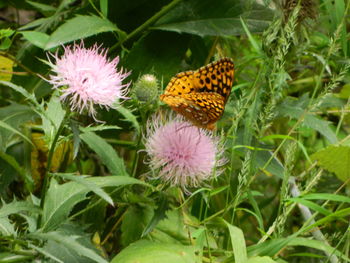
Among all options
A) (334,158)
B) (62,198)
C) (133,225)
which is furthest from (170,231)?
(334,158)

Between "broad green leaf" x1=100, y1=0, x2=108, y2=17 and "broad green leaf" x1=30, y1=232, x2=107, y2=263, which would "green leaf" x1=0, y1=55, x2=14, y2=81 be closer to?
"broad green leaf" x1=100, y1=0, x2=108, y2=17

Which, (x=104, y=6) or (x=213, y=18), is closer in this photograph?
(x=104, y=6)

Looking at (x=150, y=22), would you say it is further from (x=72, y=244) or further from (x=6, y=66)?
(x=72, y=244)

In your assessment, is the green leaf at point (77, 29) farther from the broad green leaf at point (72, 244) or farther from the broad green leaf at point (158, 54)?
the broad green leaf at point (72, 244)

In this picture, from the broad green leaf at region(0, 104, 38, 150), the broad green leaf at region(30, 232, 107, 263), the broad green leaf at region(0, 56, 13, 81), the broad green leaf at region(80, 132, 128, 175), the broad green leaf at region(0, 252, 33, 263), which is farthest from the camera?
the broad green leaf at region(0, 56, 13, 81)

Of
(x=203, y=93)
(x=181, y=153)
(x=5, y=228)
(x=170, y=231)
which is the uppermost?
(x=203, y=93)

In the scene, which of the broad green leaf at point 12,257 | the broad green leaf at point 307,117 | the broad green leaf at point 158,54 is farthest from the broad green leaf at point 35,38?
the broad green leaf at point 307,117

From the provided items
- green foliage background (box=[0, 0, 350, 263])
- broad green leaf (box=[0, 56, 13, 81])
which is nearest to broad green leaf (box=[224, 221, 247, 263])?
→ green foliage background (box=[0, 0, 350, 263])
